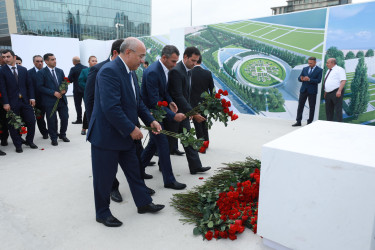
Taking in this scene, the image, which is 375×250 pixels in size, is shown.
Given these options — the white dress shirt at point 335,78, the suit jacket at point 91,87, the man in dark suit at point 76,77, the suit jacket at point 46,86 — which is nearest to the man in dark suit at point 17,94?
the suit jacket at point 46,86

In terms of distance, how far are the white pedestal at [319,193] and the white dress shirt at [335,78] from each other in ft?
15.7

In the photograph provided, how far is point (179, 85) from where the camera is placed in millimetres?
3398

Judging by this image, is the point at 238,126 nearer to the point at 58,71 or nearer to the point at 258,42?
the point at 258,42

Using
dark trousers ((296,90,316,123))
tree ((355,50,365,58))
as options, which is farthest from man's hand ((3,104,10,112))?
tree ((355,50,365,58))

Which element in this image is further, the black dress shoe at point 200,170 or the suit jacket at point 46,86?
the suit jacket at point 46,86

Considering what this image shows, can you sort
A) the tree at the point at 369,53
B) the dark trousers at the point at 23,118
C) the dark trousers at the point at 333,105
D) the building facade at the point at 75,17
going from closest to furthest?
1. the dark trousers at the point at 23,118
2. the tree at the point at 369,53
3. the dark trousers at the point at 333,105
4. the building facade at the point at 75,17

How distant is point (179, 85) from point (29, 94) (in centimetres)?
338

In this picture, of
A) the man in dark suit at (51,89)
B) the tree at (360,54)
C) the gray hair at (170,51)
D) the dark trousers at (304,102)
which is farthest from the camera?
the dark trousers at (304,102)

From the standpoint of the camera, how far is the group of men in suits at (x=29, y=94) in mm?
4746

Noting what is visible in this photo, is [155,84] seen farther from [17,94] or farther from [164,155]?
[17,94]

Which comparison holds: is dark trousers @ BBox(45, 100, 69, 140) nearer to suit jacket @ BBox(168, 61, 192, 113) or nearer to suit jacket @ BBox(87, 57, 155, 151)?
suit jacket @ BBox(168, 61, 192, 113)

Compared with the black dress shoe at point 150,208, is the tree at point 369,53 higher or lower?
higher

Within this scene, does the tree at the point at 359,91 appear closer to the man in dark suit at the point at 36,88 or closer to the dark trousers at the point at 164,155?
the dark trousers at the point at 164,155

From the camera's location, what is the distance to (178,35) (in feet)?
35.5
